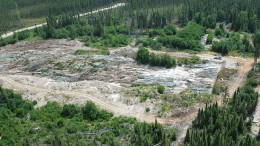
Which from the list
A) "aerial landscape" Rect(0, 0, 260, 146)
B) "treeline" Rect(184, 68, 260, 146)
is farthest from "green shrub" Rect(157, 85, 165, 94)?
"treeline" Rect(184, 68, 260, 146)

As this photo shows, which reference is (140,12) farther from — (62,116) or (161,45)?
(62,116)

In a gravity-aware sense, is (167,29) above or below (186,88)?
above

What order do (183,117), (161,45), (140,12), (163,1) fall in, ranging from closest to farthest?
(183,117)
(161,45)
(140,12)
(163,1)

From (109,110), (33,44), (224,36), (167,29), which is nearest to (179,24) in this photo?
(167,29)

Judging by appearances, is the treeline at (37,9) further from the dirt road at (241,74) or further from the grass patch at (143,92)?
the dirt road at (241,74)

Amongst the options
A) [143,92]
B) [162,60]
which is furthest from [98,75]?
[162,60]

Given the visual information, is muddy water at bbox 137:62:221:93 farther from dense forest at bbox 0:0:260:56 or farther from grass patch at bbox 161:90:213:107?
dense forest at bbox 0:0:260:56

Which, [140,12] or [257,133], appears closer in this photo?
[257,133]
